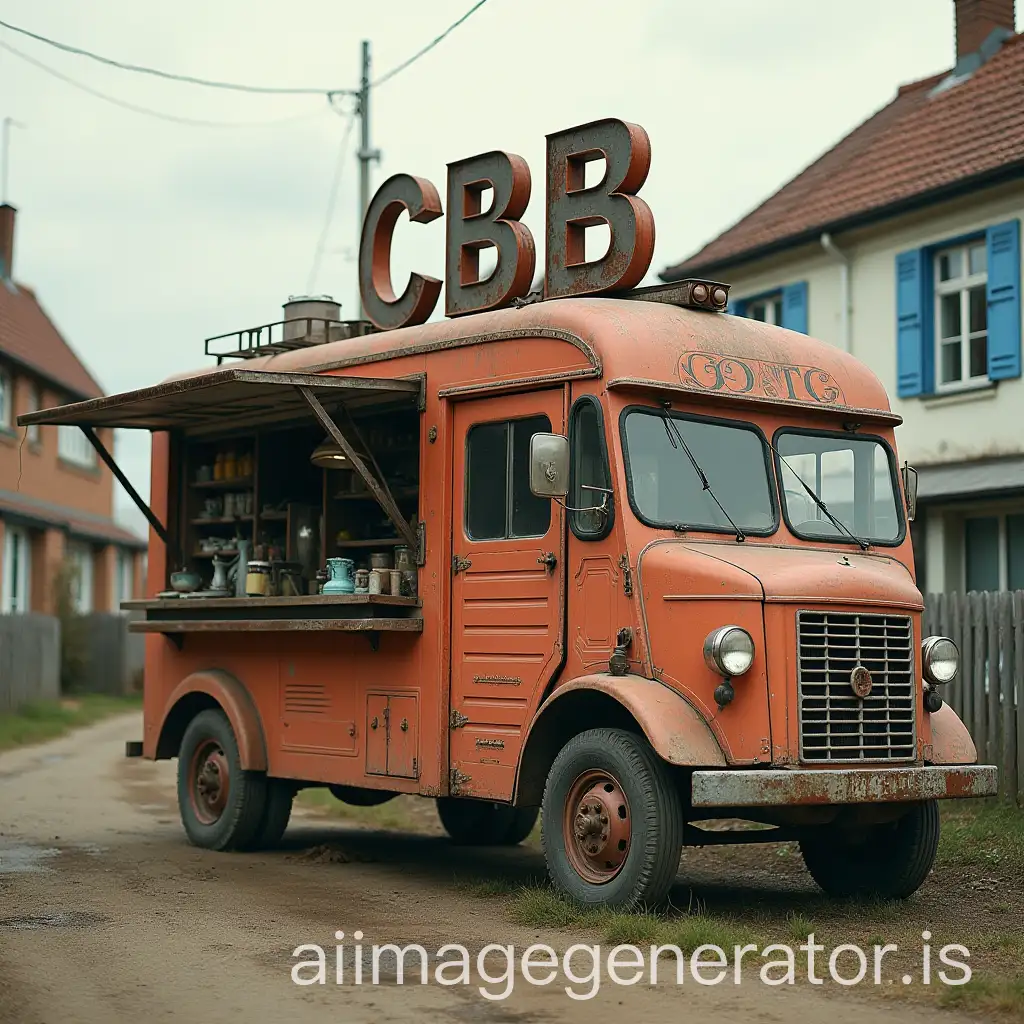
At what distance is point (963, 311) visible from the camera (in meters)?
18.7

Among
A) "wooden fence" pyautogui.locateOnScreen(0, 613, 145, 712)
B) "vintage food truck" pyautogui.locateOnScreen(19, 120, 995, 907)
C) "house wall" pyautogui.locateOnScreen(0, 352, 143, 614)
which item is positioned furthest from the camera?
"house wall" pyautogui.locateOnScreen(0, 352, 143, 614)

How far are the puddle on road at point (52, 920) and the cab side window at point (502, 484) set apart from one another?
9.76 feet

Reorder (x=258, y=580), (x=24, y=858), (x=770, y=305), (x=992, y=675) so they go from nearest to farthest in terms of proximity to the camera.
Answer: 1. (x=24, y=858)
2. (x=258, y=580)
3. (x=992, y=675)
4. (x=770, y=305)

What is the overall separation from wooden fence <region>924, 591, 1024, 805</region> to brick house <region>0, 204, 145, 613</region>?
20660mm

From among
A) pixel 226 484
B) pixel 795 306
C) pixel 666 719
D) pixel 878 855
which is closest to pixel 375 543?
pixel 226 484

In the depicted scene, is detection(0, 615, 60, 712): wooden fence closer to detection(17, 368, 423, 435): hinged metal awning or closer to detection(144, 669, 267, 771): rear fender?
detection(144, 669, 267, 771): rear fender

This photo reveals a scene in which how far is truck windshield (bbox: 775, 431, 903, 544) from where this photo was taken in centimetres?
950

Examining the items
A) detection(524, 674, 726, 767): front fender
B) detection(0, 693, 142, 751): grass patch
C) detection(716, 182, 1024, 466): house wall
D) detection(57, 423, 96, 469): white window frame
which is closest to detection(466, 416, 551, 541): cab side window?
detection(524, 674, 726, 767): front fender

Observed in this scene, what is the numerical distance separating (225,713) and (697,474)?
173 inches

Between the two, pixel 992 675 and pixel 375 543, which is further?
pixel 992 675

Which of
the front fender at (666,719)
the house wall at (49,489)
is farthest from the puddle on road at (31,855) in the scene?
the house wall at (49,489)

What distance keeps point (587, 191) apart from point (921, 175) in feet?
31.3

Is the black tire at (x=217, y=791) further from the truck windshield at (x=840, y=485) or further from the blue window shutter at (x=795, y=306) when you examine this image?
the blue window shutter at (x=795, y=306)

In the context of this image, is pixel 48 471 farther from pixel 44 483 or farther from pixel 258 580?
pixel 258 580
